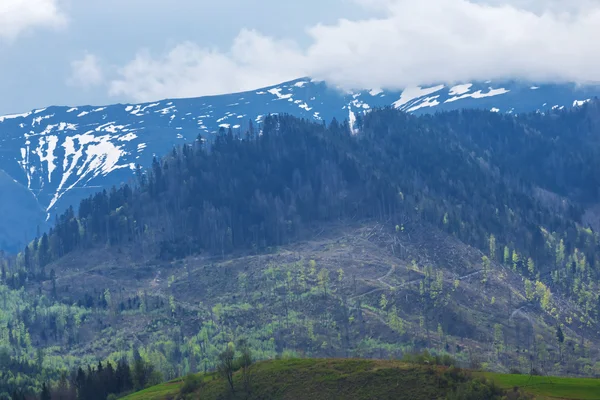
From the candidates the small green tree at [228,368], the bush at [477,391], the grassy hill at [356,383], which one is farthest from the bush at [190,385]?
the bush at [477,391]

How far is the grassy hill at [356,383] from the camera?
459 ft

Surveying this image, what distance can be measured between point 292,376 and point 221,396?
12.8 metres

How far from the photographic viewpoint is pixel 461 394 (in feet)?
432

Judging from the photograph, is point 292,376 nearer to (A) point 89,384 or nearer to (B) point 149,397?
(B) point 149,397

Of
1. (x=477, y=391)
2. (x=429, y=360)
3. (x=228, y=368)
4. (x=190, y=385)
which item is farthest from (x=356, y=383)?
(x=190, y=385)

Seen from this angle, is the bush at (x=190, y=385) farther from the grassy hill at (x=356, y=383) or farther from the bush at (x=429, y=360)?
the bush at (x=429, y=360)

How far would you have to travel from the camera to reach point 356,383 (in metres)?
152

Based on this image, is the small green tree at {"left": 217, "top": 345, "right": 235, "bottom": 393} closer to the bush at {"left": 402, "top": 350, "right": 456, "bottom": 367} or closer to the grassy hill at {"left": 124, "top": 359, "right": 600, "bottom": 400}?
the grassy hill at {"left": 124, "top": 359, "right": 600, "bottom": 400}

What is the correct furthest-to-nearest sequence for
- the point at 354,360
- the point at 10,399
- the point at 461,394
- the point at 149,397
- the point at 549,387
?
the point at 10,399 < the point at 149,397 < the point at 354,360 < the point at 549,387 < the point at 461,394

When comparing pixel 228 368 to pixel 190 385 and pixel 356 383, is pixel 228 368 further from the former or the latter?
pixel 356 383

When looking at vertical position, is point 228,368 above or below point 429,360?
above

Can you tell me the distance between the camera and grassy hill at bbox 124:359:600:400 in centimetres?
13988

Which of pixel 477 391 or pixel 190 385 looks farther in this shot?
Answer: pixel 190 385

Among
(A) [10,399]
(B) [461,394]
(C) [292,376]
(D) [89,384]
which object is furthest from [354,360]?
(A) [10,399]
